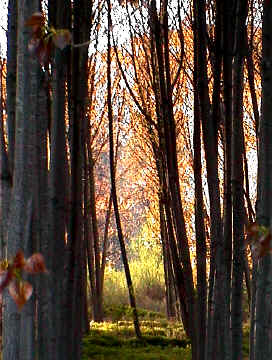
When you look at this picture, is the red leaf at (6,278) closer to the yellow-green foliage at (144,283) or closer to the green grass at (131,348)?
the green grass at (131,348)

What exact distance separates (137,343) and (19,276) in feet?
21.2

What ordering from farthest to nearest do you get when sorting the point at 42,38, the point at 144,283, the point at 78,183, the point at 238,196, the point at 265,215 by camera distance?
1. the point at 144,283
2. the point at 78,183
3. the point at 238,196
4. the point at 265,215
5. the point at 42,38

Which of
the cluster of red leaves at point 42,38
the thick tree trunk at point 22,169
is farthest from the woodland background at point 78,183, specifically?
the cluster of red leaves at point 42,38

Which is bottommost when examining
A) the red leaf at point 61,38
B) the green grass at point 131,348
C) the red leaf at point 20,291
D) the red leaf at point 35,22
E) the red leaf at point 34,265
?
the green grass at point 131,348

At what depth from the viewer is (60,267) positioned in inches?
134

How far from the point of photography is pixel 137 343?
734 cm

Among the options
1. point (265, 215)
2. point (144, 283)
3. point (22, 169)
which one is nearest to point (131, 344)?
point (265, 215)

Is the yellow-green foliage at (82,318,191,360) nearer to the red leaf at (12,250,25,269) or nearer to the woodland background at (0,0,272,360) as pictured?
the woodland background at (0,0,272,360)

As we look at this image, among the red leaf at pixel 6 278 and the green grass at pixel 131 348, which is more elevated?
the red leaf at pixel 6 278

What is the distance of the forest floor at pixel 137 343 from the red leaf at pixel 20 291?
5.31m

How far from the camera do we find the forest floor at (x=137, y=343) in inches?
254

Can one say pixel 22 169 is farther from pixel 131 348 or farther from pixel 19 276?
pixel 131 348

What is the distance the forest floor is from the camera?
21.2ft

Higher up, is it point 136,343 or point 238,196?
point 238,196
